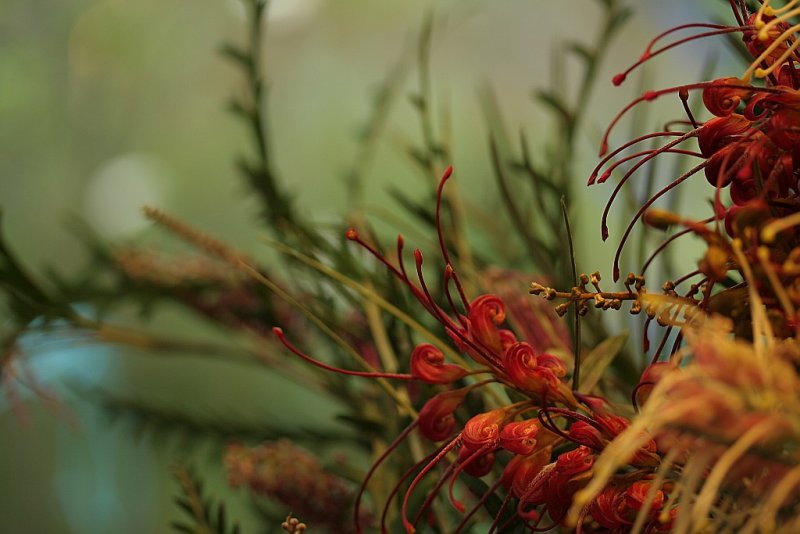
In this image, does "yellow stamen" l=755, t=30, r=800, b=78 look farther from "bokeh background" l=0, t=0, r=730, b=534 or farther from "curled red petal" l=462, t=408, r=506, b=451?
"bokeh background" l=0, t=0, r=730, b=534

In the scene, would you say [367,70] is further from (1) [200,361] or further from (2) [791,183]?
(2) [791,183]

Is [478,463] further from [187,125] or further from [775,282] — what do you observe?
[187,125]

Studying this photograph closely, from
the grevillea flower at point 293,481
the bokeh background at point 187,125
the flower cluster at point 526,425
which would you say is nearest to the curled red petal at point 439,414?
the flower cluster at point 526,425

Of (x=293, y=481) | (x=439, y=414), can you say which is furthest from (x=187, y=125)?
(x=439, y=414)

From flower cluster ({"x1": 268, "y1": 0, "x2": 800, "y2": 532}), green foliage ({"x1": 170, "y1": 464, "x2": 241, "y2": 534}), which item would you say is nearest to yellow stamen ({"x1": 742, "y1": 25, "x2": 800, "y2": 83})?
flower cluster ({"x1": 268, "y1": 0, "x2": 800, "y2": 532})

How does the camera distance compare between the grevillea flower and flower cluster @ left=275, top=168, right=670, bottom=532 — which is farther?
the grevillea flower

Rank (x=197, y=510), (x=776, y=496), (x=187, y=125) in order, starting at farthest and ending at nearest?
(x=187, y=125)
(x=197, y=510)
(x=776, y=496)

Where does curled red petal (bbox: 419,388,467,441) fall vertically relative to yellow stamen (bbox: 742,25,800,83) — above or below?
below

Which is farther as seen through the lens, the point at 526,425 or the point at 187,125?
the point at 187,125

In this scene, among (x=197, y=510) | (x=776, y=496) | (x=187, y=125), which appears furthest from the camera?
(x=187, y=125)
